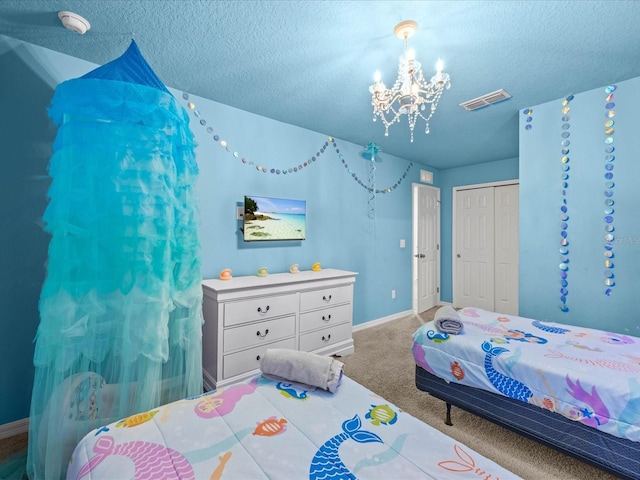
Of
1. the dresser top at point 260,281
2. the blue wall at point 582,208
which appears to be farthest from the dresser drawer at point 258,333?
the blue wall at point 582,208

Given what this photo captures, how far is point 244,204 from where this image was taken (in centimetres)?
282

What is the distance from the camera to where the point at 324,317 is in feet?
9.68

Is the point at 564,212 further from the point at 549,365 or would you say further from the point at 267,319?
the point at 267,319

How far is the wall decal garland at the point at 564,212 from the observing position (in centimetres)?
259

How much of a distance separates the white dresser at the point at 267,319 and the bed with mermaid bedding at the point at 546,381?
108 centimetres

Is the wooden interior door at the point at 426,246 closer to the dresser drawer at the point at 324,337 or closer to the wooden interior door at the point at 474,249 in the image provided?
the wooden interior door at the point at 474,249

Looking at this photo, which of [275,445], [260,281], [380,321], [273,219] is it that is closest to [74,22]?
[273,219]

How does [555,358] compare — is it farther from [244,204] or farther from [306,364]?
[244,204]

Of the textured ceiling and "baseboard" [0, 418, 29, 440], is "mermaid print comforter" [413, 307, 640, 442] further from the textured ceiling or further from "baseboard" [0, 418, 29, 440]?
"baseboard" [0, 418, 29, 440]

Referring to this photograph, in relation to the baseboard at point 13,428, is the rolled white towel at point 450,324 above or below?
above

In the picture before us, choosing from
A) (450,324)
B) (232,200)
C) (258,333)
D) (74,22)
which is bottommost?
(258,333)

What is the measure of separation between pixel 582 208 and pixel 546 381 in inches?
70.5

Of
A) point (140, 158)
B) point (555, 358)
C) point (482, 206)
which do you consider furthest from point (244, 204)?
point (482, 206)

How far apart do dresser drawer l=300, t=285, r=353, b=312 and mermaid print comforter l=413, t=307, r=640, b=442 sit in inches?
42.0
